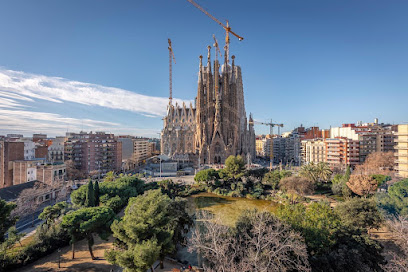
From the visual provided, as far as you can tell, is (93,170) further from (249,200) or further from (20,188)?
(249,200)

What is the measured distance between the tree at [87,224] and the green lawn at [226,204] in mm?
10065

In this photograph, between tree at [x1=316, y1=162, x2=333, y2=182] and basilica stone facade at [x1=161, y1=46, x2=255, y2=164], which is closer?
tree at [x1=316, y1=162, x2=333, y2=182]

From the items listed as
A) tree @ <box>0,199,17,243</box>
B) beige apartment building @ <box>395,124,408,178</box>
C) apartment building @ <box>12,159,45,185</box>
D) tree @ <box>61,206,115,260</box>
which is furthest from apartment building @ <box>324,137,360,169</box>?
apartment building @ <box>12,159,45,185</box>

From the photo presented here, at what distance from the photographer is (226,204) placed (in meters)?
23.5

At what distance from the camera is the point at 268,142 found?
73875 millimetres

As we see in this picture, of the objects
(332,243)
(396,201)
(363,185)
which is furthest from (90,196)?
(363,185)

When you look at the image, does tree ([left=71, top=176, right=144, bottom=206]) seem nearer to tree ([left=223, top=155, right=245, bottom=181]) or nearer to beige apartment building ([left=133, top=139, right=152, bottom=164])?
tree ([left=223, top=155, right=245, bottom=181])

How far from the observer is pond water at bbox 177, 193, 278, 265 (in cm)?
1981

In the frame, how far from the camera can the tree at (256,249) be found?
820 cm

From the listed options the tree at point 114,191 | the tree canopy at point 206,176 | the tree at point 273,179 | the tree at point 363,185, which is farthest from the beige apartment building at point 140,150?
the tree at point 363,185

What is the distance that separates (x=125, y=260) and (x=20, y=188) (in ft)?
63.2

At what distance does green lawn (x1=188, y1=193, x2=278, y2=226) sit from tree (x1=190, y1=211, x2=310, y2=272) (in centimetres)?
886

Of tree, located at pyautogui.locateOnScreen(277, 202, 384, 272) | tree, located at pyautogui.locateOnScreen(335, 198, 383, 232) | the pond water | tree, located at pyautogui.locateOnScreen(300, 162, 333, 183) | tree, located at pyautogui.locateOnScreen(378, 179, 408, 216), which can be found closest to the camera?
tree, located at pyautogui.locateOnScreen(277, 202, 384, 272)

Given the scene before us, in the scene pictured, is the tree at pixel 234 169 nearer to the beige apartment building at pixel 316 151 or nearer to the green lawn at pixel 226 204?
the green lawn at pixel 226 204
